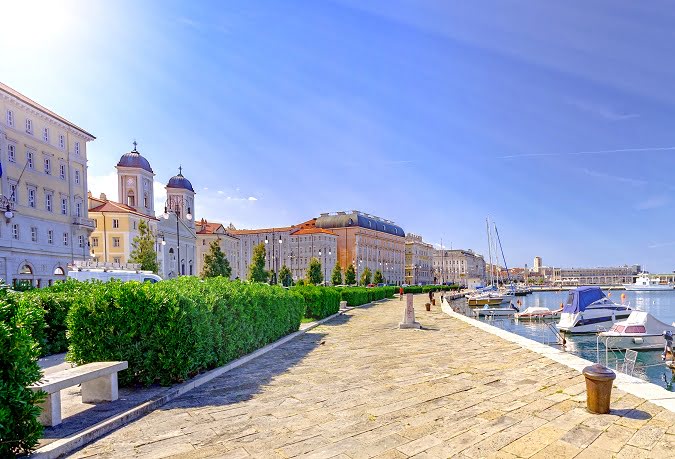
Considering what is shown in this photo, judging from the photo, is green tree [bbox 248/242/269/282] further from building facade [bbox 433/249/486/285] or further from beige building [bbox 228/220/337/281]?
building facade [bbox 433/249/486/285]

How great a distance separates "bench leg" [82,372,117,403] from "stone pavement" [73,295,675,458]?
99 centimetres

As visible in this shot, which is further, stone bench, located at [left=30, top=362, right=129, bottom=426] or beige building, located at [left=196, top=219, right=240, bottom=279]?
beige building, located at [left=196, top=219, right=240, bottom=279]

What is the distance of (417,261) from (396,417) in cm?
14906

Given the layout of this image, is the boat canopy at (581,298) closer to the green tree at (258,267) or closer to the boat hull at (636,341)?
the boat hull at (636,341)

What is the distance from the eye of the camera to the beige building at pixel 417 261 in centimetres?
14796

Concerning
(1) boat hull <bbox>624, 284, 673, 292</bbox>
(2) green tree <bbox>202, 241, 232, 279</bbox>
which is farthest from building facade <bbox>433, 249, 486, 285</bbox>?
(2) green tree <bbox>202, 241, 232, 279</bbox>

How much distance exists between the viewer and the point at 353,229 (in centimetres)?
11612

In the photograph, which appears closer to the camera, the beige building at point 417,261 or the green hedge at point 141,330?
the green hedge at point 141,330

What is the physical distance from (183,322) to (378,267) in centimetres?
11725

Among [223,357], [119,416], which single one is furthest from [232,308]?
[119,416]

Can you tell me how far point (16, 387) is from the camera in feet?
14.6

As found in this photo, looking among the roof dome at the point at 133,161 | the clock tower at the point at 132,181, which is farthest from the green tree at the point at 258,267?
the roof dome at the point at 133,161

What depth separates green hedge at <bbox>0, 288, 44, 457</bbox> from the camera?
4.36 metres

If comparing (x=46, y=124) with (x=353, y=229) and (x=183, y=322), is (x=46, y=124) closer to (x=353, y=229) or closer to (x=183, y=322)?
(x=183, y=322)
